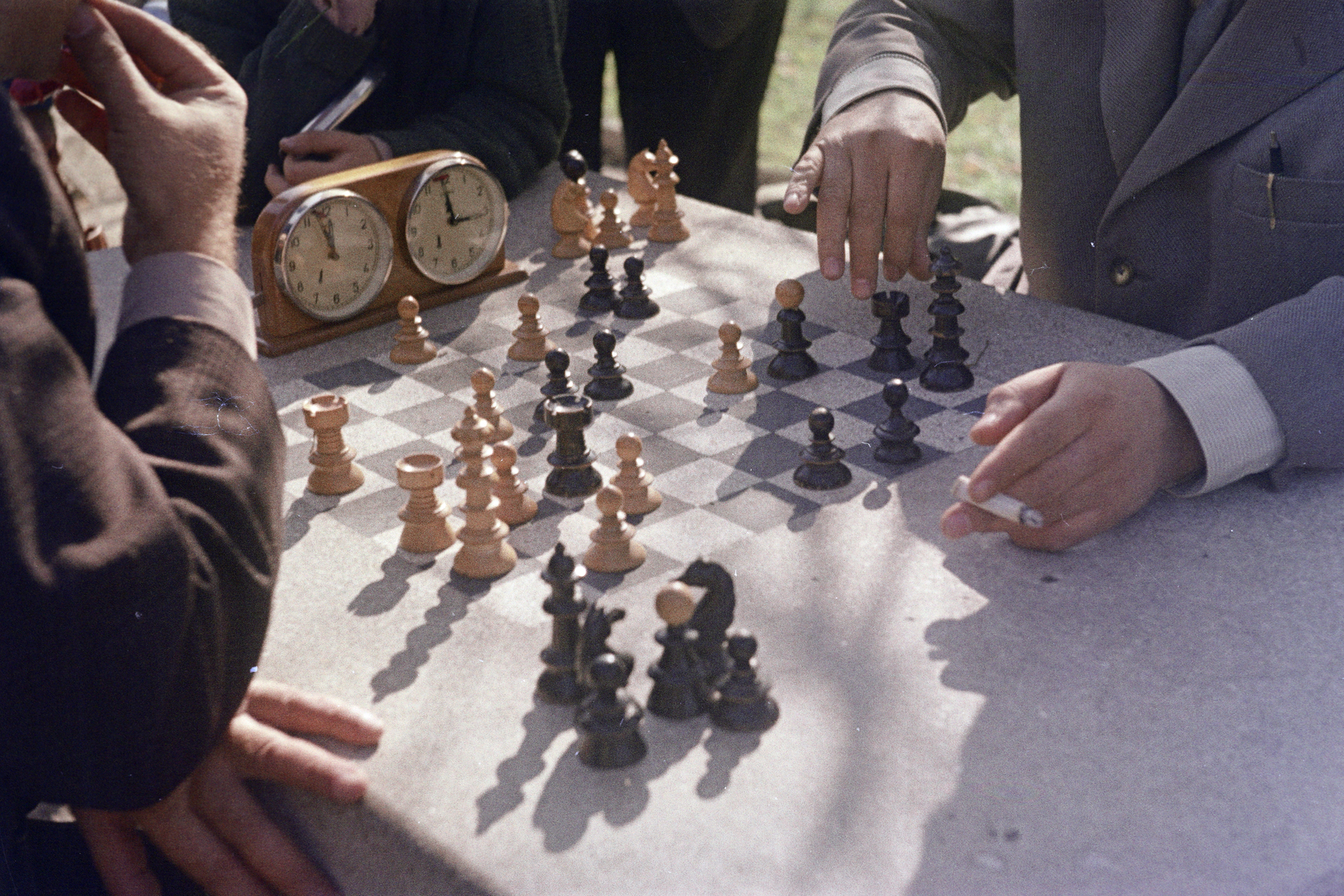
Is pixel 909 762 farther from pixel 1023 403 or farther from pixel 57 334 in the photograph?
pixel 57 334

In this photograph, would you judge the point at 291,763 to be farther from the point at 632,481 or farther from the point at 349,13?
the point at 349,13

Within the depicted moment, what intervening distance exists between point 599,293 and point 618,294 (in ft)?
0.11

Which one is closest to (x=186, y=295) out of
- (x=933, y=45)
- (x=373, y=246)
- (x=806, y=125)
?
(x=373, y=246)

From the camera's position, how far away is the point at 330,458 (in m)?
1.56

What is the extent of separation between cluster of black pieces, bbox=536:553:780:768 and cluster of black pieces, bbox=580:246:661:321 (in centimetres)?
92

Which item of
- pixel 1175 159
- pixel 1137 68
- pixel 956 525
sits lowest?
pixel 956 525

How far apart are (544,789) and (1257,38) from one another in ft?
5.04

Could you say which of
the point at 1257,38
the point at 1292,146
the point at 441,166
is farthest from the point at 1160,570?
the point at 441,166

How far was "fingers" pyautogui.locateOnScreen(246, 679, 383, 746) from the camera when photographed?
1.11m

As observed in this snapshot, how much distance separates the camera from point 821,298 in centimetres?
211

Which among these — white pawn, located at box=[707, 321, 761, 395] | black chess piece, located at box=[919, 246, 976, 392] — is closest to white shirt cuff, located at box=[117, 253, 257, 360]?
white pawn, located at box=[707, 321, 761, 395]

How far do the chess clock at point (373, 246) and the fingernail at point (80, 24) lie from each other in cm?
65

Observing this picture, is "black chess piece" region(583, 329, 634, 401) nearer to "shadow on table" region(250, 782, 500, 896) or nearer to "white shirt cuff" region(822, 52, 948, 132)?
"white shirt cuff" region(822, 52, 948, 132)

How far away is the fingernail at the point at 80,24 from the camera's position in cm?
→ 124
